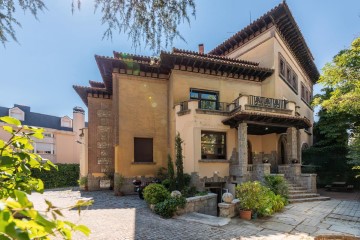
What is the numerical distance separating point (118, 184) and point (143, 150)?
8.68 ft

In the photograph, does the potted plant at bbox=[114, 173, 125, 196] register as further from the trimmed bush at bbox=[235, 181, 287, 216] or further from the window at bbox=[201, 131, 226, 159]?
the trimmed bush at bbox=[235, 181, 287, 216]

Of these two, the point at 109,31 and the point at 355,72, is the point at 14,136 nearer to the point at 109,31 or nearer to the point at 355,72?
the point at 109,31

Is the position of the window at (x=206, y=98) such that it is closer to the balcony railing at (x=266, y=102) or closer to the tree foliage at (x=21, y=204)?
the balcony railing at (x=266, y=102)

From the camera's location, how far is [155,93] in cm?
1608

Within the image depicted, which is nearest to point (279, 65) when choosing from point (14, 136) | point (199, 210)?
point (199, 210)

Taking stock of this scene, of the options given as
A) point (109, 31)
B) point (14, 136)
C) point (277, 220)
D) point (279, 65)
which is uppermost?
point (279, 65)

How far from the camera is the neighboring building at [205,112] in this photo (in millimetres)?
13906

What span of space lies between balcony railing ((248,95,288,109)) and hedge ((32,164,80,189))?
1918cm

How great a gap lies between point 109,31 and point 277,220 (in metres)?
8.93

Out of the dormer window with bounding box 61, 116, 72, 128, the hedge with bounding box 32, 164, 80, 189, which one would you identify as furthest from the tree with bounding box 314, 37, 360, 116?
the dormer window with bounding box 61, 116, 72, 128

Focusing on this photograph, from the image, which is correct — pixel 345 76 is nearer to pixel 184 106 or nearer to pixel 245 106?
pixel 245 106

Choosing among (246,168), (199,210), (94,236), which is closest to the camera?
(94,236)

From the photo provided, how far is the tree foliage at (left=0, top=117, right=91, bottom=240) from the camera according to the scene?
82cm

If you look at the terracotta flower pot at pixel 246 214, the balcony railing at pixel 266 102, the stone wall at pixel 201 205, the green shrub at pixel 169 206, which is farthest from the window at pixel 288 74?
the green shrub at pixel 169 206
